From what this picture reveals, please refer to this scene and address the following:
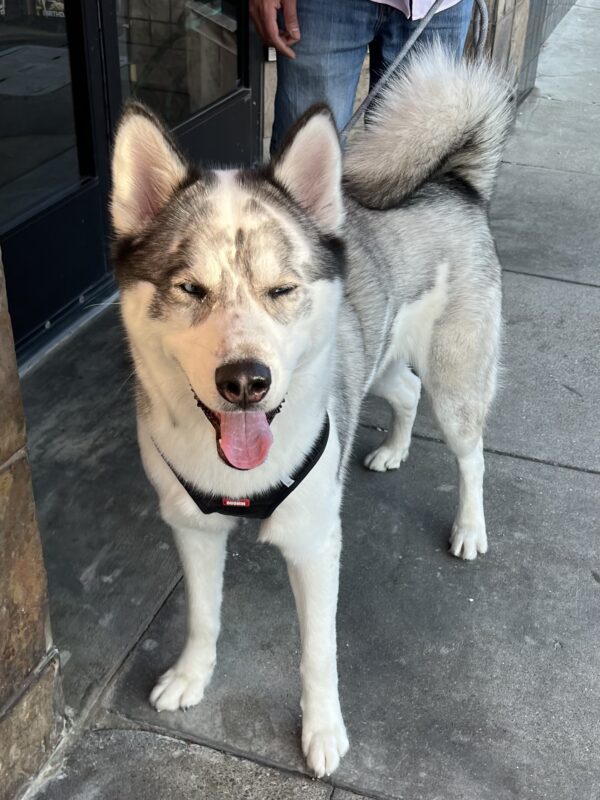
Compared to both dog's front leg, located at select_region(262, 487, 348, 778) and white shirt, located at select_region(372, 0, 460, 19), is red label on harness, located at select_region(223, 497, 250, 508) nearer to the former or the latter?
dog's front leg, located at select_region(262, 487, 348, 778)

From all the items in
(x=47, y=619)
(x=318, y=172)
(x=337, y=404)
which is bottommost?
(x=47, y=619)

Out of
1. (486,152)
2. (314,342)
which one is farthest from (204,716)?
(486,152)

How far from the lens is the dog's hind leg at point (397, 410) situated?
11.8 feet

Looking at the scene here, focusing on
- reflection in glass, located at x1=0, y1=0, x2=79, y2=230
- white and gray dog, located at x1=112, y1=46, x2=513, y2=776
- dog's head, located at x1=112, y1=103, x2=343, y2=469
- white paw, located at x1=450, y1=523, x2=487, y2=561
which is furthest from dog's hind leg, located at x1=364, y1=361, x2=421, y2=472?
reflection in glass, located at x1=0, y1=0, x2=79, y2=230

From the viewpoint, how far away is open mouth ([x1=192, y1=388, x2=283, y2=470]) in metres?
2.03

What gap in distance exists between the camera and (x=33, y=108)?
436cm

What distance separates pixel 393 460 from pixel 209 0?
3524 millimetres

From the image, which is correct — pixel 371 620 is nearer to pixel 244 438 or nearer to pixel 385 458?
pixel 385 458

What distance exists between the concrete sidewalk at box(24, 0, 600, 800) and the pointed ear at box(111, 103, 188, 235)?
143cm

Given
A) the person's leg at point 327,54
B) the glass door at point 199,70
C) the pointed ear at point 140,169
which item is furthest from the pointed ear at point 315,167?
the glass door at point 199,70

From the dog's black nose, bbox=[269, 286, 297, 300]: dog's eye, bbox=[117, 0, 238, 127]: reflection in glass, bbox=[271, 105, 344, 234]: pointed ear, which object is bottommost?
bbox=[117, 0, 238, 127]: reflection in glass

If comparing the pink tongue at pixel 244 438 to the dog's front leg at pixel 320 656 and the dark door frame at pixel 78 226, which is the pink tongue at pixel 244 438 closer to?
the dog's front leg at pixel 320 656

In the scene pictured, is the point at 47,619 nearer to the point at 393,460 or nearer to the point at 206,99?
the point at 393,460

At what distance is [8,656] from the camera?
2211 millimetres
